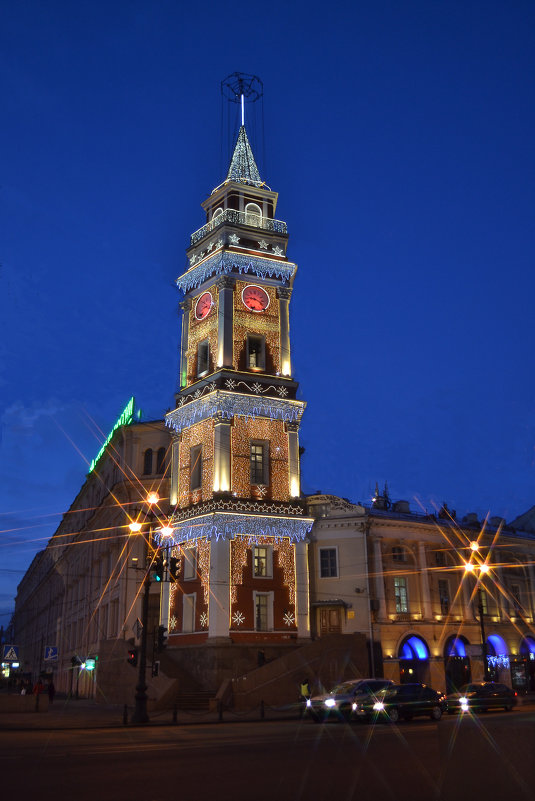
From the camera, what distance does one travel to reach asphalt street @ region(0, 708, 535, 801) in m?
6.47

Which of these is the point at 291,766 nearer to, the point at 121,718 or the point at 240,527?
the point at 121,718

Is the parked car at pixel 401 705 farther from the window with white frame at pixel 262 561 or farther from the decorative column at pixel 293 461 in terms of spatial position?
the decorative column at pixel 293 461

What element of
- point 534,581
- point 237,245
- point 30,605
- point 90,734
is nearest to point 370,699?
point 90,734

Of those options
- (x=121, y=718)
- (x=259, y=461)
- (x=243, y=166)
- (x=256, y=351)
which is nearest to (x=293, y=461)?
(x=259, y=461)

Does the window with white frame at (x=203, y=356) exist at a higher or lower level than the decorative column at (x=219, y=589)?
higher

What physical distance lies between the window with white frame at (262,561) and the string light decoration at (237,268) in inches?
683

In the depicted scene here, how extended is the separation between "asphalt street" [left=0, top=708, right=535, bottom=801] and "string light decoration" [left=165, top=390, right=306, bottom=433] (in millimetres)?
24925

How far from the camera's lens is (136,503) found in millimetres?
51438

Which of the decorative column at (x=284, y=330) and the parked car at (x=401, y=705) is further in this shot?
the decorative column at (x=284, y=330)

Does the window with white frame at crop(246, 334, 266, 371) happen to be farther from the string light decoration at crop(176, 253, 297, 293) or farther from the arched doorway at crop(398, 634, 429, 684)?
the arched doorway at crop(398, 634, 429, 684)

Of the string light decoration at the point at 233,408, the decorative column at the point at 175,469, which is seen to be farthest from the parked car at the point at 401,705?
the decorative column at the point at 175,469

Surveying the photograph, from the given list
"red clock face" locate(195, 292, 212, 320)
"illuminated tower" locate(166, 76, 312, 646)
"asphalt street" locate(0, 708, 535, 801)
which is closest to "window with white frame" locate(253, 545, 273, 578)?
"illuminated tower" locate(166, 76, 312, 646)

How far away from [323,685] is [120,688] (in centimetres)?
1144

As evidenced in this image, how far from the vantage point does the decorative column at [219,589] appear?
131 ft
